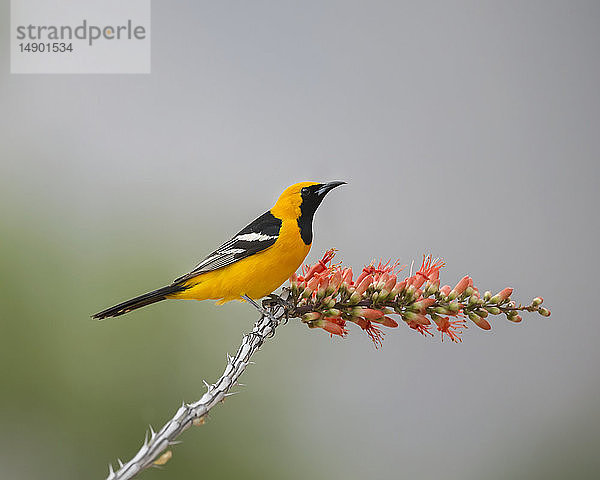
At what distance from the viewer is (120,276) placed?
2.64 metres

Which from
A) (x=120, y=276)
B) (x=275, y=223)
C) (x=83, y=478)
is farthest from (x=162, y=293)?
(x=83, y=478)

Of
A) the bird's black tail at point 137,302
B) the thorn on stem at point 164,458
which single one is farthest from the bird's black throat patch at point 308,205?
the thorn on stem at point 164,458

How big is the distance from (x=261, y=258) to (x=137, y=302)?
262mm

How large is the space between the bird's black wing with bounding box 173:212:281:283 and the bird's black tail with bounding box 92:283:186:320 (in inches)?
1.7

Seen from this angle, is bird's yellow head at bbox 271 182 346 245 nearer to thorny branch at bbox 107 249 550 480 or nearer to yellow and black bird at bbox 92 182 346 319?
yellow and black bird at bbox 92 182 346 319

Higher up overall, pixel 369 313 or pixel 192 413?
pixel 369 313

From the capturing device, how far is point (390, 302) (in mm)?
1101

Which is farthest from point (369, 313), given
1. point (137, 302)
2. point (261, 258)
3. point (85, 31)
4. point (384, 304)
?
point (85, 31)

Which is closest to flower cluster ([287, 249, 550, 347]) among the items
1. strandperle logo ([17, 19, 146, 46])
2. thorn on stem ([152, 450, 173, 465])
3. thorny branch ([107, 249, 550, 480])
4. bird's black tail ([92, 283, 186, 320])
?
thorny branch ([107, 249, 550, 480])

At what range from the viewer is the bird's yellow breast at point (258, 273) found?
1.22 meters

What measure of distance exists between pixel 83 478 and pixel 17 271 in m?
0.89

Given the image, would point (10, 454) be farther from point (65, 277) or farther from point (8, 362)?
point (65, 277)

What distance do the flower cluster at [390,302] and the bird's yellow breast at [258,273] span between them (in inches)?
4.5

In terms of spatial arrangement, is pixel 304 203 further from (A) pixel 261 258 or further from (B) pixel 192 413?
(B) pixel 192 413
